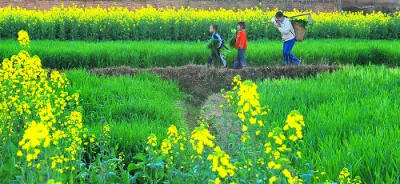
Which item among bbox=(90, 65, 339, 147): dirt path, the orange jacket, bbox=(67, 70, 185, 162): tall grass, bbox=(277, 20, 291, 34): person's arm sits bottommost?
bbox=(90, 65, 339, 147): dirt path

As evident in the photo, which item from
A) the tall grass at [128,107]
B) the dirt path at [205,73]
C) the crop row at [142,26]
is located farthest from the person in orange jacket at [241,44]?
the crop row at [142,26]

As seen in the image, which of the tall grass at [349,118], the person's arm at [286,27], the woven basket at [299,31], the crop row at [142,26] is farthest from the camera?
the crop row at [142,26]

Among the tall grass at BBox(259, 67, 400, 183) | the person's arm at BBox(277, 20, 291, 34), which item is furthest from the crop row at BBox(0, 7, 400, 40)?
the tall grass at BBox(259, 67, 400, 183)

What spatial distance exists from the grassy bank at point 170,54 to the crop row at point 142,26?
6.63 feet

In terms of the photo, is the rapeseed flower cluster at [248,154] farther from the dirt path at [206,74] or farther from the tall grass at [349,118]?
the dirt path at [206,74]

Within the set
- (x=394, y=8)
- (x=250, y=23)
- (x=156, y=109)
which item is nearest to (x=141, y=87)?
(x=156, y=109)

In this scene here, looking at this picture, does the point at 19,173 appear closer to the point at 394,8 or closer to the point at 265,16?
the point at 265,16

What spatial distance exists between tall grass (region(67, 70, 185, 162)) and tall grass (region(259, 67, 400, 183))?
4.22ft

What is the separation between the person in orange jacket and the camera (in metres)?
10.9

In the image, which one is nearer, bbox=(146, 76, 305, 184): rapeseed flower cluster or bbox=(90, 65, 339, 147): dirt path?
bbox=(146, 76, 305, 184): rapeseed flower cluster

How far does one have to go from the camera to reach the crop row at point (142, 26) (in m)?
14.2

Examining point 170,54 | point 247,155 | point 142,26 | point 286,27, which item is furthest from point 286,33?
point 247,155

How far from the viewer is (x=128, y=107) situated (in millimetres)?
6828

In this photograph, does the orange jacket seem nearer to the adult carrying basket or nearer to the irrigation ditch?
the irrigation ditch
